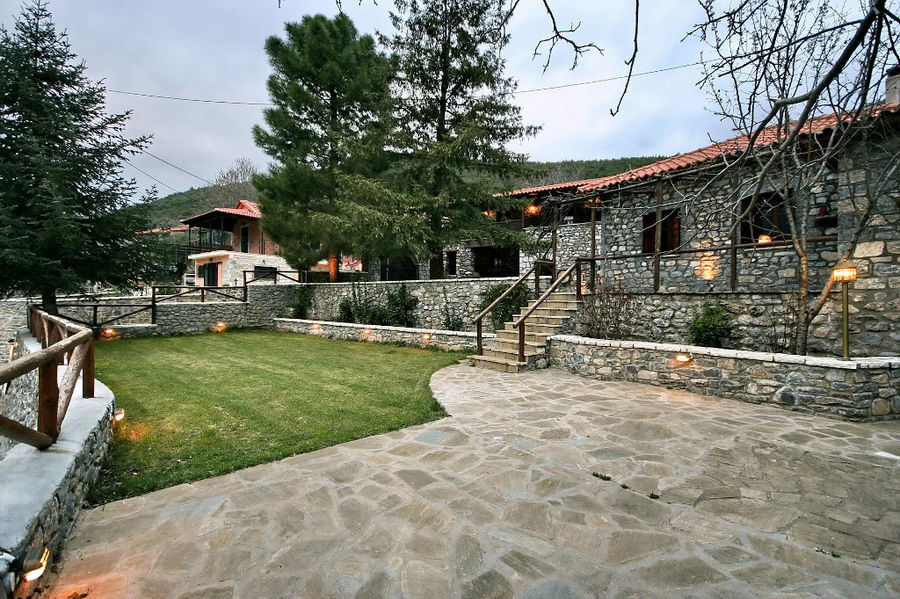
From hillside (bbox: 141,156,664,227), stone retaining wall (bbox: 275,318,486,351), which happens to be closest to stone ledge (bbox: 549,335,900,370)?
stone retaining wall (bbox: 275,318,486,351)

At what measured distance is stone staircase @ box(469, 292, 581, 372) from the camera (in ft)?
25.1

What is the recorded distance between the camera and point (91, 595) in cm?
188

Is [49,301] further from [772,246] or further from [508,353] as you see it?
[772,246]

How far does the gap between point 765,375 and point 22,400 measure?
12081 millimetres

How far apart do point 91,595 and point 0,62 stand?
14806 mm

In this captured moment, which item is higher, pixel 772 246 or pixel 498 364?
pixel 772 246

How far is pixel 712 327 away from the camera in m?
7.28

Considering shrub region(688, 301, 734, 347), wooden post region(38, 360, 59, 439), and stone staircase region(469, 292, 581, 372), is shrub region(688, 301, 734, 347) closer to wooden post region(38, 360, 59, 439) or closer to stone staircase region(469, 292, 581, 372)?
stone staircase region(469, 292, 581, 372)

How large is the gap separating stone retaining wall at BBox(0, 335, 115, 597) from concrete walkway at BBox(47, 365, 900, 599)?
18 cm

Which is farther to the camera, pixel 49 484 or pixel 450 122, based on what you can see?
pixel 450 122

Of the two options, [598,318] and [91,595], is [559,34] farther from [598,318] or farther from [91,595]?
[598,318]

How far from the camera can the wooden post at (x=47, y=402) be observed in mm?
2754

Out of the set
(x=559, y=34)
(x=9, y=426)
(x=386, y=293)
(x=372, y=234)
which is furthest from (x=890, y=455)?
(x=386, y=293)

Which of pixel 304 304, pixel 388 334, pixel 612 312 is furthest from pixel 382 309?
pixel 612 312
